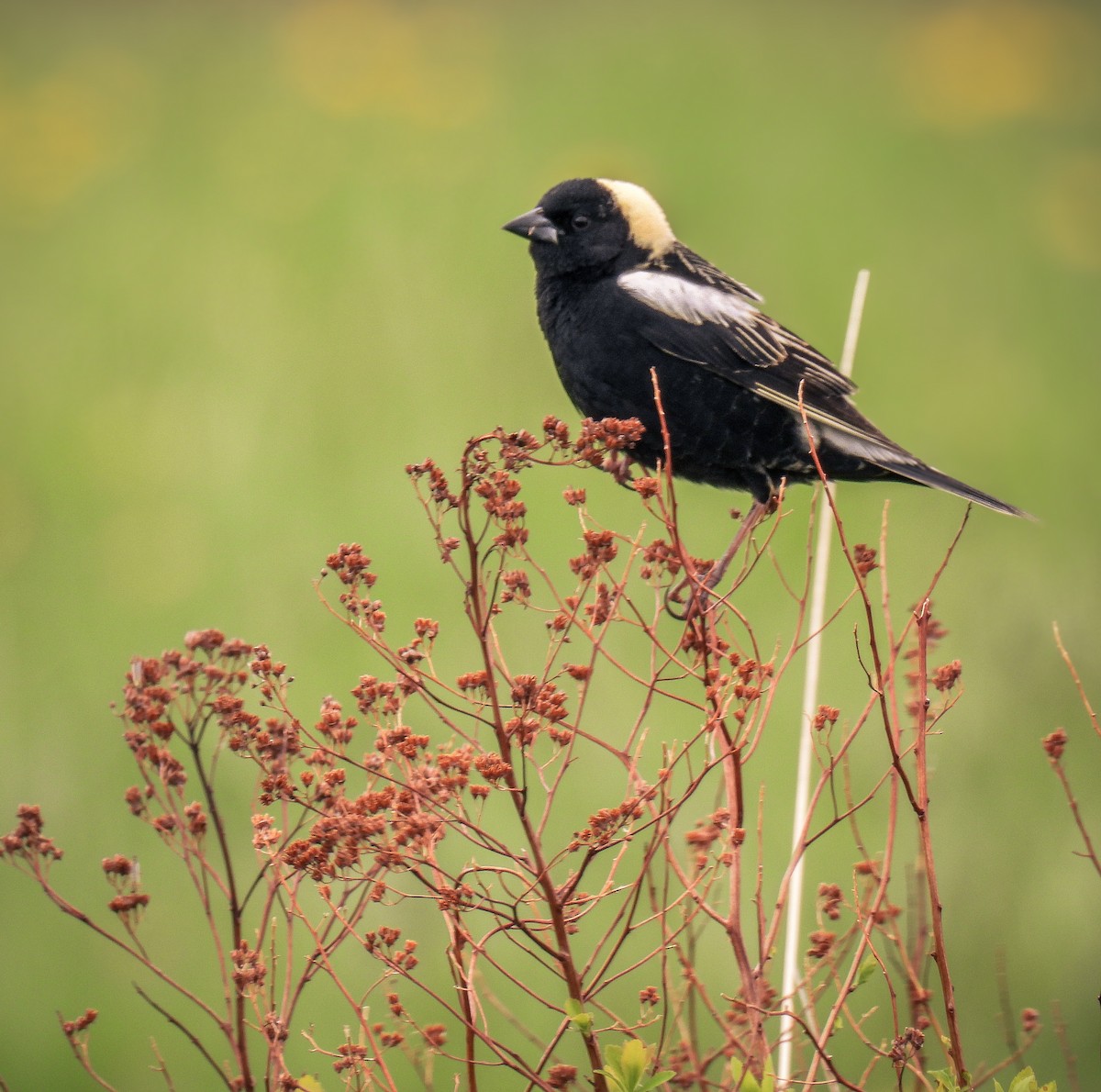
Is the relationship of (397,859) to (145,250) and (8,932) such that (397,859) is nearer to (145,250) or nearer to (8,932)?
(8,932)

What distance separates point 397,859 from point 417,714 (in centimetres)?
182

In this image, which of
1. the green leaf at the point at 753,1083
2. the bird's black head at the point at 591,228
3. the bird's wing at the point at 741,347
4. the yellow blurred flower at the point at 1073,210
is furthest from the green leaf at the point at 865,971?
the yellow blurred flower at the point at 1073,210

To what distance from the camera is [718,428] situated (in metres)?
2.22

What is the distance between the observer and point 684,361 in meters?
2.29

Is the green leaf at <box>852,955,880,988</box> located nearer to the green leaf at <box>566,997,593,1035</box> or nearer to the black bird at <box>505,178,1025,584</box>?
the green leaf at <box>566,997,593,1035</box>

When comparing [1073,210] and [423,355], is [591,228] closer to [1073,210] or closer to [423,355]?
[423,355]

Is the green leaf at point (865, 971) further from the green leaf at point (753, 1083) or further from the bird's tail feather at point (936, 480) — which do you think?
the bird's tail feather at point (936, 480)

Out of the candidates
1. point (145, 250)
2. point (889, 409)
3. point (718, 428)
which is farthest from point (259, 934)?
point (145, 250)

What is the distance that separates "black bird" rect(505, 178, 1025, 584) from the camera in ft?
7.28

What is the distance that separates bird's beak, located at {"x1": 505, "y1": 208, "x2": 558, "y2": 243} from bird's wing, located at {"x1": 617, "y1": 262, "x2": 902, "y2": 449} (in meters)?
0.15

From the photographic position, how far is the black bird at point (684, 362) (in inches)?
87.4

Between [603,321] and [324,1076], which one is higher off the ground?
[603,321]

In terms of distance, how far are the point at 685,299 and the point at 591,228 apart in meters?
0.24

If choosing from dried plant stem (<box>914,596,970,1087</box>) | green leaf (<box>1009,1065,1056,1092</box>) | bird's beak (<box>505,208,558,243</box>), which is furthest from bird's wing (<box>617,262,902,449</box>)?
green leaf (<box>1009,1065,1056,1092</box>)
